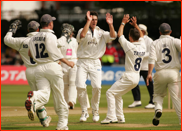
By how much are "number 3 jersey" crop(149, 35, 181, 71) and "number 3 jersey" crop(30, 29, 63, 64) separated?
2286 mm

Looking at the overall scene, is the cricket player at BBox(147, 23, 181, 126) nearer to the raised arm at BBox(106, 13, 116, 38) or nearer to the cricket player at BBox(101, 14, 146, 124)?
the cricket player at BBox(101, 14, 146, 124)

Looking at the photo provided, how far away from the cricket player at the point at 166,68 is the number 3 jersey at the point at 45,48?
7.63ft

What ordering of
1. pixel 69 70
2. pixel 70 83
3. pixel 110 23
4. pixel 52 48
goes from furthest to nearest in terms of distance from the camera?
1. pixel 69 70
2. pixel 70 83
3. pixel 110 23
4. pixel 52 48

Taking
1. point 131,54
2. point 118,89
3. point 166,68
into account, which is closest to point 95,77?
point 118,89

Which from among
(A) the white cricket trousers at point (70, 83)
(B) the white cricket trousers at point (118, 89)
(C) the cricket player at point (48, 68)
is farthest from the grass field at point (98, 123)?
(C) the cricket player at point (48, 68)

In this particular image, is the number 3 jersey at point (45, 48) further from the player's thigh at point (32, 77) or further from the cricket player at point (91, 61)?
the cricket player at point (91, 61)

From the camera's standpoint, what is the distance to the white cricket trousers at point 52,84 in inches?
318

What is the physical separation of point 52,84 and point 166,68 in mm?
2677

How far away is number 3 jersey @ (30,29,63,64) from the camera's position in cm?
807

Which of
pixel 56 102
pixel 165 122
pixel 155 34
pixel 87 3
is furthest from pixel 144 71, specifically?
pixel 87 3

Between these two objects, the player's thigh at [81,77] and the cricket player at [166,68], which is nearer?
the cricket player at [166,68]

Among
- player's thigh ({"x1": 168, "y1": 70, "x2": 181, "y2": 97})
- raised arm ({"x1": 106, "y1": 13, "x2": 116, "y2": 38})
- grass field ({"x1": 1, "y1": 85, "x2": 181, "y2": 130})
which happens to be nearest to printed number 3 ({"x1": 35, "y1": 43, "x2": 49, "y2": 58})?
grass field ({"x1": 1, "y1": 85, "x2": 181, "y2": 130})

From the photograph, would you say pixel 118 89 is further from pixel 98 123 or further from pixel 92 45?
pixel 92 45

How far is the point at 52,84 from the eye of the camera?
8.16 m
